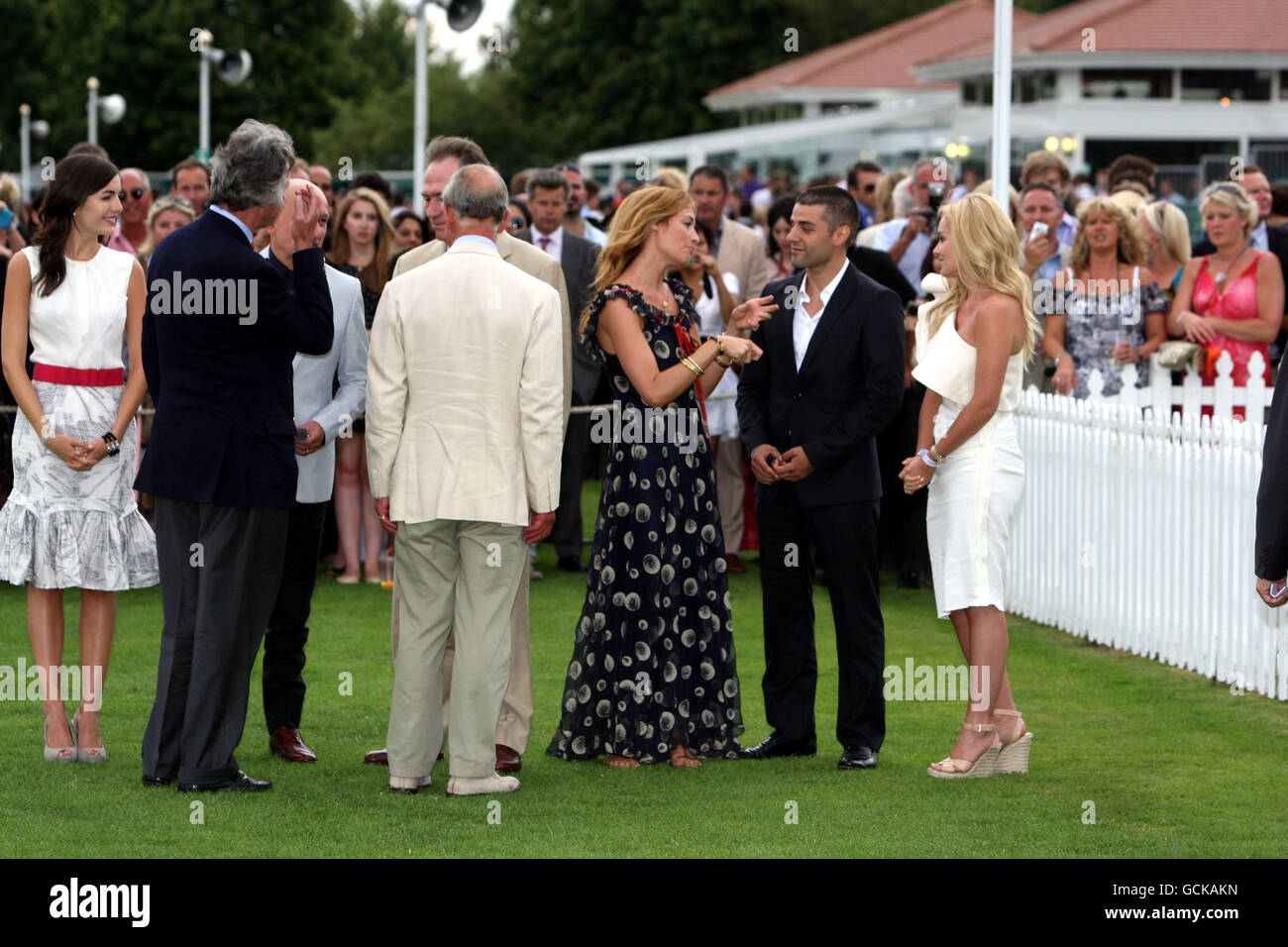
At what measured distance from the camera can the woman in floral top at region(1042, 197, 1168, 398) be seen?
1159 centimetres

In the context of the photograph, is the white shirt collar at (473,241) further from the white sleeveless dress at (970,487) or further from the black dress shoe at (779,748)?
the black dress shoe at (779,748)

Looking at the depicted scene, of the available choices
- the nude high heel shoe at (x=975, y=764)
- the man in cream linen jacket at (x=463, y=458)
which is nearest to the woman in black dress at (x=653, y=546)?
the man in cream linen jacket at (x=463, y=458)

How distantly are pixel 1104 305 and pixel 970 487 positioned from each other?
475 cm

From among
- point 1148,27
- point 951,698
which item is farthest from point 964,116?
point 951,698

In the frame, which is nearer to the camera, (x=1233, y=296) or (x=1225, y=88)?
(x=1233, y=296)

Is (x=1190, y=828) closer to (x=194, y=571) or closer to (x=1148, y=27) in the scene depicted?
(x=194, y=571)

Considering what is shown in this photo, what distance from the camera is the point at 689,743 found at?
758 cm

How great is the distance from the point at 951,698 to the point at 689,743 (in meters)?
1.92

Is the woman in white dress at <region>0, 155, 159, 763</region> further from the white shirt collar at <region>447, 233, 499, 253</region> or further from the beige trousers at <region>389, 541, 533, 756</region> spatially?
the white shirt collar at <region>447, 233, 499, 253</region>

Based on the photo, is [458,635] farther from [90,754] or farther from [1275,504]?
[1275,504]

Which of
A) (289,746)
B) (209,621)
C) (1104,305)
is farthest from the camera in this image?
(1104,305)

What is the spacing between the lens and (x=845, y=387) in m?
7.48

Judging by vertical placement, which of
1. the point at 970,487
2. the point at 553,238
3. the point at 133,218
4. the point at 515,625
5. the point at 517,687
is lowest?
the point at 517,687

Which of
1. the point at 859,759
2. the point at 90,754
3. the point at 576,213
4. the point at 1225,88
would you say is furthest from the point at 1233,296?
the point at 1225,88
